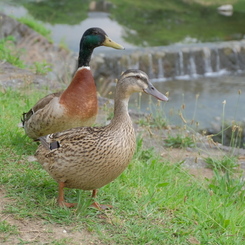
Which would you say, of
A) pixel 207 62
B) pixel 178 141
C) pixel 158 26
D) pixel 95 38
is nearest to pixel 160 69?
pixel 207 62

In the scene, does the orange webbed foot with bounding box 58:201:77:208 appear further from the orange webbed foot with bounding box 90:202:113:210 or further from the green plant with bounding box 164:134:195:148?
the green plant with bounding box 164:134:195:148

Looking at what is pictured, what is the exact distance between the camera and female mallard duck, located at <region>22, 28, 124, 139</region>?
4363 mm

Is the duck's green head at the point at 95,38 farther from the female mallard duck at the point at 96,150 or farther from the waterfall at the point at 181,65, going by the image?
the waterfall at the point at 181,65

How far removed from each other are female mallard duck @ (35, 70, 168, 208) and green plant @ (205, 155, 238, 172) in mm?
1722

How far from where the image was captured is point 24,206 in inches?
139

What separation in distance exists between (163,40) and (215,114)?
16.3ft

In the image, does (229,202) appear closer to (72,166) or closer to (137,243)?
(137,243)

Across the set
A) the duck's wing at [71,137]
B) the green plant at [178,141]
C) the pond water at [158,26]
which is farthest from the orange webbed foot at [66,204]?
the pond water at [158,26]

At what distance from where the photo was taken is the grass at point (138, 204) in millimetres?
3439

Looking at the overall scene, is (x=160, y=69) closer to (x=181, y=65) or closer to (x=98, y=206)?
(x=181, y=65)

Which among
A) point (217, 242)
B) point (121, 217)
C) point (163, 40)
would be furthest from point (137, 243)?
point (163, 40)

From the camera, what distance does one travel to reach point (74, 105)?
4367mm

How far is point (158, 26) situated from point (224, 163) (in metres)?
10.8

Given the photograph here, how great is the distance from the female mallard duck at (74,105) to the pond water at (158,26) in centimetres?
561
